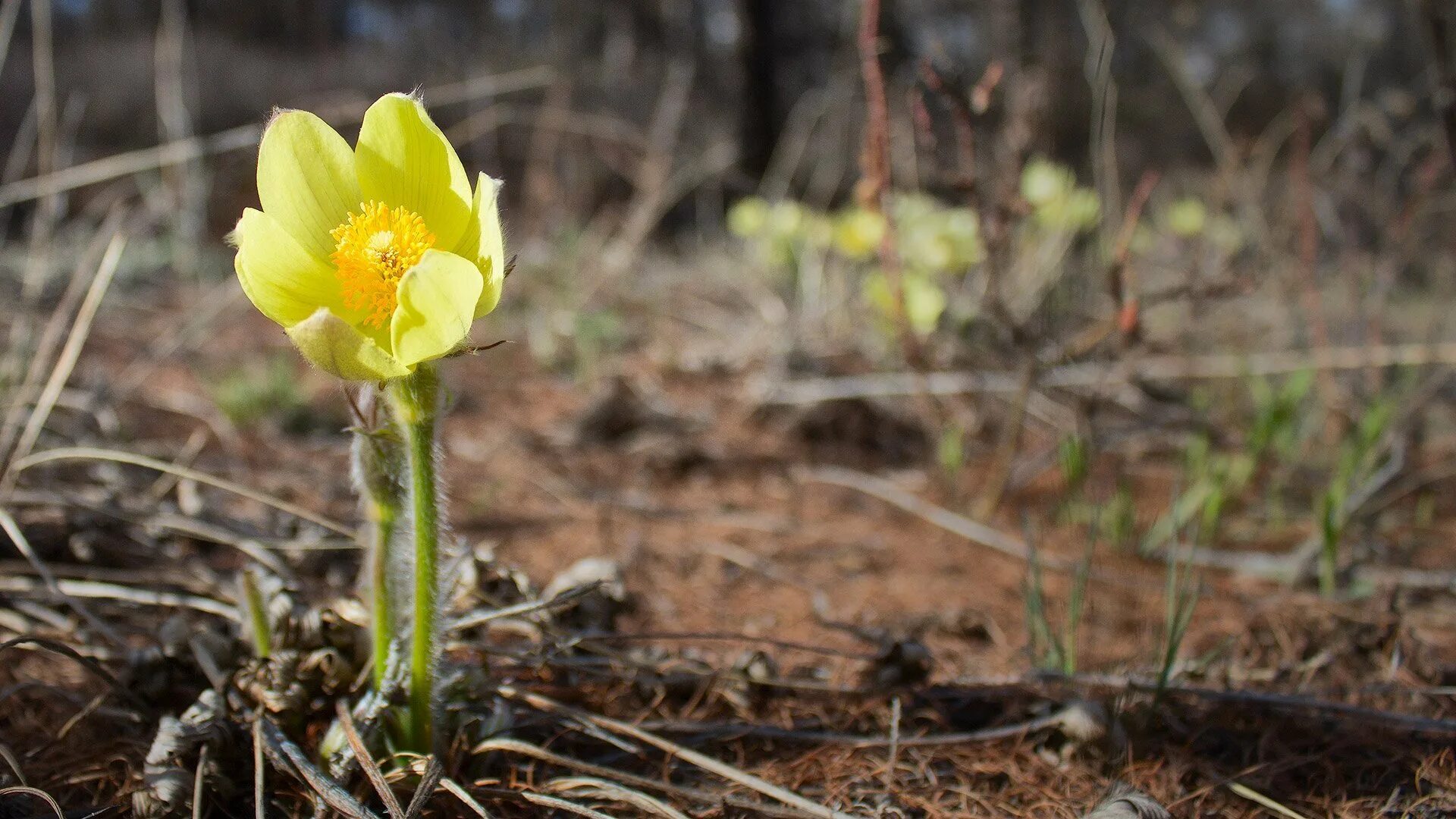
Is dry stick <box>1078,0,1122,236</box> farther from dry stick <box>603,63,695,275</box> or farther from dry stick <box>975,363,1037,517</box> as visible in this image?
dry stick <box>603,63,695,275</box>

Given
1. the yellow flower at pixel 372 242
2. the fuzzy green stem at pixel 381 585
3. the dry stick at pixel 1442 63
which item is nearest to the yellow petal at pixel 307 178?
the yellow flower at pixel 372 242

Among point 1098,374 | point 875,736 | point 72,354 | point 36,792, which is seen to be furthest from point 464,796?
point 1098,374

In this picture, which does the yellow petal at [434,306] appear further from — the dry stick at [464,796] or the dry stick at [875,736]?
the dry stick at [875,736]

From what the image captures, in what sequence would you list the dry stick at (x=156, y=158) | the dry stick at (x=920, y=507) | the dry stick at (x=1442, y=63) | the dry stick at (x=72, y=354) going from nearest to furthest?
the dry stick at (x=72, y=354) < the dry stick at (x=156, y=158) < the dry stick at (x=1442, y=63) < the dry stick at (x=920, y=507)

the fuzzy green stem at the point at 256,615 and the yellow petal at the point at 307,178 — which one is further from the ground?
the yellow petal at the point at 307,178

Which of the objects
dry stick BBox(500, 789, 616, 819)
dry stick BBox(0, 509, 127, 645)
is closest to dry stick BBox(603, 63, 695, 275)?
dry stick BBox(0, 509, 127, 645)

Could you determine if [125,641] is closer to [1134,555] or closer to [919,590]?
[919,590]
